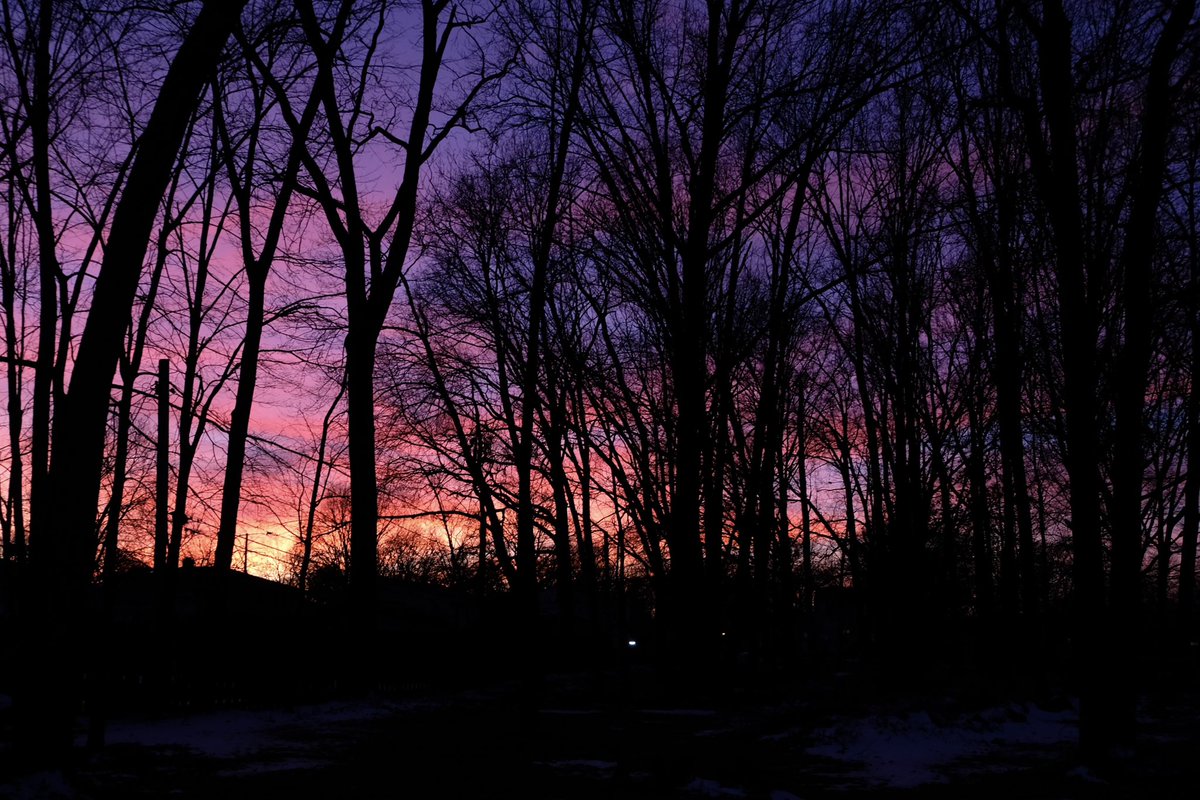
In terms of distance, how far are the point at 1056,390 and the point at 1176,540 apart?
11710 millimetres

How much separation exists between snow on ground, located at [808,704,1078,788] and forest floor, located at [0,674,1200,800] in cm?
3

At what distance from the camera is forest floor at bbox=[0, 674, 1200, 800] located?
773cm

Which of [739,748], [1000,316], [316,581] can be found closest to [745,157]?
[1000,316]

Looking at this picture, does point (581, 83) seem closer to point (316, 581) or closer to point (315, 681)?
point (315, 681)

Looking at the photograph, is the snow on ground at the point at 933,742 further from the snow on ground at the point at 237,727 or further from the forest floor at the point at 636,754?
the snow on ground at the point at 237,727

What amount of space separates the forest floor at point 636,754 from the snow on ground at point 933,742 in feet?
0.10

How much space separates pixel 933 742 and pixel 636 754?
11.1 feet

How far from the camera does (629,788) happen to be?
298 inches

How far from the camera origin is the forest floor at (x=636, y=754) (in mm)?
7727

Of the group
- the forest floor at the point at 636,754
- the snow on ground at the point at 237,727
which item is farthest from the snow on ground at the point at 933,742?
the snow on ground at the point at 237,727

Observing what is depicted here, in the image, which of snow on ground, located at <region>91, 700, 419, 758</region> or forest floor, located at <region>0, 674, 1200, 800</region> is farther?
snow on ground, located at <region>91, 700, 419, 758</region>

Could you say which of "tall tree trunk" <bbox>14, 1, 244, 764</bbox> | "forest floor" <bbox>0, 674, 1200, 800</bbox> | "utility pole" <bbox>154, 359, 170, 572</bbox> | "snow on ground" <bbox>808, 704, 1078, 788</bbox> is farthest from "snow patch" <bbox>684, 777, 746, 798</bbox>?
"utility pole" <bbox>154, 359, 170, 572</bbox>

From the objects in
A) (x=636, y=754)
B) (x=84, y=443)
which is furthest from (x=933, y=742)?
(x=84, y=443)

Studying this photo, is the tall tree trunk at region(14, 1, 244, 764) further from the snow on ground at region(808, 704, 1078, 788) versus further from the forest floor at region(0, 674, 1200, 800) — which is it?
the snow on ground at region(808, 704, 1078, 788)
